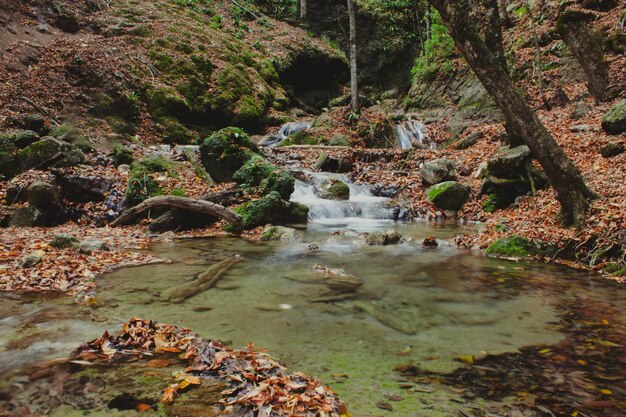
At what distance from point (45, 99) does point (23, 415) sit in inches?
568

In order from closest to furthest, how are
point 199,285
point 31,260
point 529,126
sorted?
point 199,285
point 31,260
point 529,126

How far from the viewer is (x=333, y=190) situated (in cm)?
1166

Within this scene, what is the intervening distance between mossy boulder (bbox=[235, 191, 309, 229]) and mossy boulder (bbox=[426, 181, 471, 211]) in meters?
4.09

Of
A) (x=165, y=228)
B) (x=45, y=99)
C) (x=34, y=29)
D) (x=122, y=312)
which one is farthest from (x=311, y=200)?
(x=34, y=29)

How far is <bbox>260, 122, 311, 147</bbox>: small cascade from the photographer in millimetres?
17672

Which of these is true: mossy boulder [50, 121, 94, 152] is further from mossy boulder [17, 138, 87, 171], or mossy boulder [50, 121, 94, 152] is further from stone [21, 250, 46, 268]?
stone [21, 250, 46, 268]

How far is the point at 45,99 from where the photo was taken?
43.0 feet

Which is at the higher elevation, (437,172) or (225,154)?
(225,154)

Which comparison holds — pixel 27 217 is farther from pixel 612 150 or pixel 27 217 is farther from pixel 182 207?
pixel 612 150

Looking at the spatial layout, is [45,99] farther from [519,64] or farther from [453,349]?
[519,64]

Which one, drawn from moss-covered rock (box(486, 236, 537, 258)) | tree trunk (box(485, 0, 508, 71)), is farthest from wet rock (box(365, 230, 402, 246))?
tree trunk (box(485, 0, 508, 71))

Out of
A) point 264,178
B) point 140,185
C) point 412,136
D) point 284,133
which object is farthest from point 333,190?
point 284,133

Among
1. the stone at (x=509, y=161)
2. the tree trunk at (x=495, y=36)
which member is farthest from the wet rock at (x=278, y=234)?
the tree trunk at (x=495, y=36)

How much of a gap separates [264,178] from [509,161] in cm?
598
